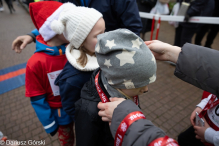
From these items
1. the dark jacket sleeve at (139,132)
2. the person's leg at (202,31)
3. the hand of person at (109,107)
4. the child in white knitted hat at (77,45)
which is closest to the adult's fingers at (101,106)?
the hand of person at (109,107)

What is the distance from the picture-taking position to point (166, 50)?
1451 millimetres

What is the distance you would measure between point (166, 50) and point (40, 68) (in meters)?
1.28

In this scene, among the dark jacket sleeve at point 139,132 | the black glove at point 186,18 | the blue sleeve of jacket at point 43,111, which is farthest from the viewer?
the black glove at point 186,18

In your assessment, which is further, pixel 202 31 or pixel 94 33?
pixel 202 31

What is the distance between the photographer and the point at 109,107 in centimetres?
105

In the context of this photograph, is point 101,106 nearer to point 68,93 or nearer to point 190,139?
point 68,93

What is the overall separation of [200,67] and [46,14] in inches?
57.8

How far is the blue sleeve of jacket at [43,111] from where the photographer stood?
1585mm

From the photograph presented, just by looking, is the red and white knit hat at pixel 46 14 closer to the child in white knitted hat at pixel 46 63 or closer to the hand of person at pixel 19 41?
the child in white knitted hat at pixel 46 63

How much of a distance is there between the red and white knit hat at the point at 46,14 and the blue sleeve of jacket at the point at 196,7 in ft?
10.2

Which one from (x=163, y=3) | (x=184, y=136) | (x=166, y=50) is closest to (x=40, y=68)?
(x=166, y=50)

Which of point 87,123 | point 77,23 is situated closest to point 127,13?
point 77,23

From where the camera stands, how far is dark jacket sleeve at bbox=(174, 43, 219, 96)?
1.13 metres

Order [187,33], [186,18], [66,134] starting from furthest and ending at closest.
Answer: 1. [187,33]
2. [186,18]
3. [66,134]
